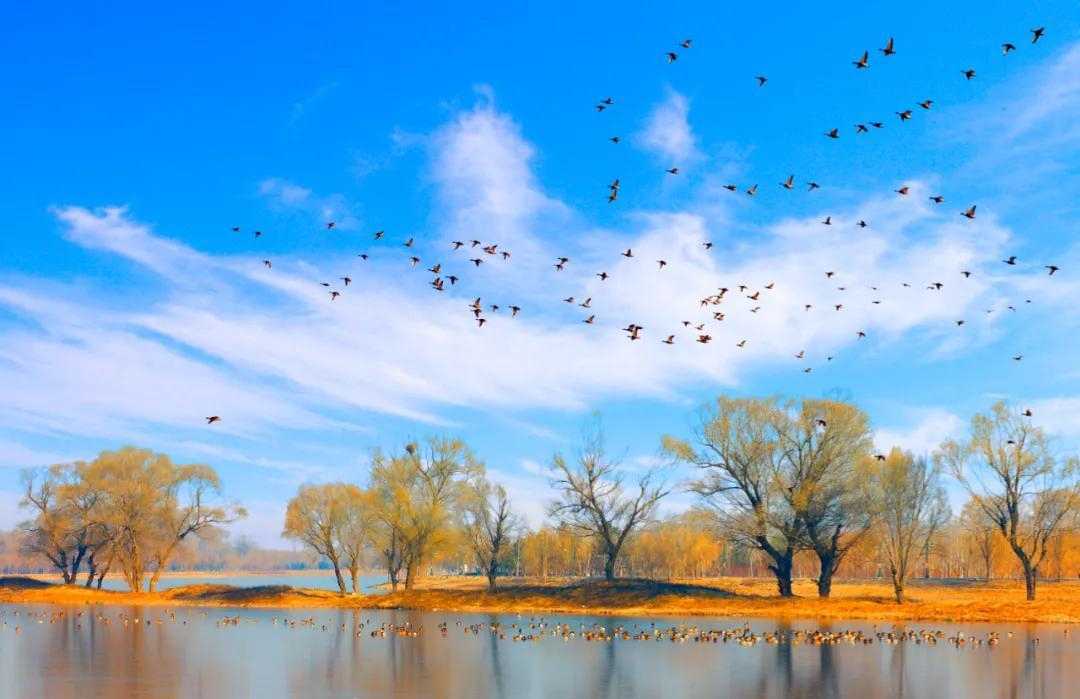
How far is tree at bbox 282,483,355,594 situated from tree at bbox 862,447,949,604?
4858cm

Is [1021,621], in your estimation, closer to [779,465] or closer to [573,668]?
[779,465]

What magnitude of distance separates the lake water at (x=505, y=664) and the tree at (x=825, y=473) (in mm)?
14040

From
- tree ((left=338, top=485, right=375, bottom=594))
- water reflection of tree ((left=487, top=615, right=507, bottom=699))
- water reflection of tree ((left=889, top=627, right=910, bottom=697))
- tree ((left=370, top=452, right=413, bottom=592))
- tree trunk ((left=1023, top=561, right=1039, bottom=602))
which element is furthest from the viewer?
tree ((left=338, top=485, right=375, bottom=594))

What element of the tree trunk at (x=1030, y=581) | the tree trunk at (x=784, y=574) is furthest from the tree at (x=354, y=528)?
the tree trunk at (x=1030, y=581)

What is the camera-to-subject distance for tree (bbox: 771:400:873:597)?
69.1 m

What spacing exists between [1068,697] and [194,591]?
80264 millimetres

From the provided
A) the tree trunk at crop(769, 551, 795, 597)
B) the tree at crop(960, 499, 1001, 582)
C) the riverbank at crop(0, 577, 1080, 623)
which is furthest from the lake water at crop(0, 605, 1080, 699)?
the tree at crop(960, 499, 1001, 582)

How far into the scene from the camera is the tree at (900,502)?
67.1m

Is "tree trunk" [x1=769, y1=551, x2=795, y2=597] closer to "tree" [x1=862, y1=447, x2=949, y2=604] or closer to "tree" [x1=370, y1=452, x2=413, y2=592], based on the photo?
"tree" [x1=862, y1=447, x2=949, y2=604]

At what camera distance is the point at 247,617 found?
65.6 m

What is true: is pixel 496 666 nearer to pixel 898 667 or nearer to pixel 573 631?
pixel 898 667

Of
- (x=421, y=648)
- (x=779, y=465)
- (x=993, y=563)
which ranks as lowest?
(x=993, y=563)

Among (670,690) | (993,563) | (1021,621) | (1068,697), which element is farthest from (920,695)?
(993,563)

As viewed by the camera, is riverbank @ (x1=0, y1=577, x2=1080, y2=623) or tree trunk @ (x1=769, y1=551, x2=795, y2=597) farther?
tree trunk @ (x1=769, y1=551, x2=795, y2=597)
